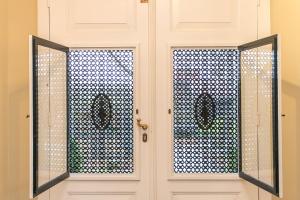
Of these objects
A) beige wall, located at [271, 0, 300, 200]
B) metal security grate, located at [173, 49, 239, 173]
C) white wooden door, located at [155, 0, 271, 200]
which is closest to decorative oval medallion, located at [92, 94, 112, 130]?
white wooden door, located at [155, 0, 271, 200]

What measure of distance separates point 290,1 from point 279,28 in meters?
0.19

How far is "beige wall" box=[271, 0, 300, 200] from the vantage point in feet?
8.10

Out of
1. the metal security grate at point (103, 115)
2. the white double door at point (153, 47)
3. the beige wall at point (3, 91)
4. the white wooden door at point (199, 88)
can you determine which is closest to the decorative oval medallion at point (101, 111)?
the metal security grate at point (103, 115)

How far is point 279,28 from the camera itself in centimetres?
258

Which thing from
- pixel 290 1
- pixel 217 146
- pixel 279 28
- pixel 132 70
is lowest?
pixel 217 146

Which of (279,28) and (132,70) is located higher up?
(279,28)

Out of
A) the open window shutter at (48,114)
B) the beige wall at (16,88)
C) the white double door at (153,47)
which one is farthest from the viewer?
the white double door at (153,47)

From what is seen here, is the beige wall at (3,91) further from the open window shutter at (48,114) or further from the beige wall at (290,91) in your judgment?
the beige wall at (290,91)

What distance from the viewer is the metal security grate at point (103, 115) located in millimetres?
2645

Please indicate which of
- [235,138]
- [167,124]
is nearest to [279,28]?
[235,138]

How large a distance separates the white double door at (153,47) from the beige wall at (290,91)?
157 mm

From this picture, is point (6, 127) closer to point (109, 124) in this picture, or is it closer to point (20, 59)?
point (20, 59)

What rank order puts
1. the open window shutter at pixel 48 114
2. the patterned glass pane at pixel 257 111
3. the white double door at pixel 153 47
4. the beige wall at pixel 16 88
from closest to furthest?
the open window shutter at pixel 48 114
the patterned glass pane at pixel 257 111
the beige wall at pixel 16 88
the white double door at pixel 153 47

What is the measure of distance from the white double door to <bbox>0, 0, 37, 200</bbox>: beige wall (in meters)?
0.14
